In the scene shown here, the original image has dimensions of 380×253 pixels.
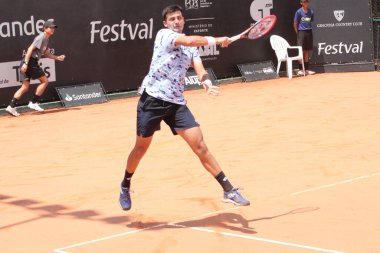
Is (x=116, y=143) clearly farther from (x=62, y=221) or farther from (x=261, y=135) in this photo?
(x=62, y=221)

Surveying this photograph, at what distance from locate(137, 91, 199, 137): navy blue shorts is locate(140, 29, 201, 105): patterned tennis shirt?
2.1 inches

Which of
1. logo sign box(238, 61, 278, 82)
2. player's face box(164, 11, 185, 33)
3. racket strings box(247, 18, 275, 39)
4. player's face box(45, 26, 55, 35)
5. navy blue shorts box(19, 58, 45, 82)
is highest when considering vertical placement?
player's face box(164, 11, 185, 33)

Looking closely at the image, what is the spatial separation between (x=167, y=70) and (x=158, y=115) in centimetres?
42

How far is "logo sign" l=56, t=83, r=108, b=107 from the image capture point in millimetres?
18297

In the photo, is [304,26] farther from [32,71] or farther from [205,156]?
[205,156]

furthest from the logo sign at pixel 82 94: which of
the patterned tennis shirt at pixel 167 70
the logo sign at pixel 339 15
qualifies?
the patterned tennis shirt at pixel 167 70

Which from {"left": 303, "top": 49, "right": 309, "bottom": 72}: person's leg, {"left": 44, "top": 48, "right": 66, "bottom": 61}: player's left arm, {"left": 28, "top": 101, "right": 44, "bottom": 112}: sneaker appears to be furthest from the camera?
{"left": 303, "top": 49, "right": 309, "bottom": 72}: person's leg

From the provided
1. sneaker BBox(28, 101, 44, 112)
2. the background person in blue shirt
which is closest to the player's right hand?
sneaker BBox(28, 101, 44, 112)

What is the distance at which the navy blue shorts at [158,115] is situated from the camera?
7730 millimetres

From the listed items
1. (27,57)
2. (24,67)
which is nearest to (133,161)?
(24,67)

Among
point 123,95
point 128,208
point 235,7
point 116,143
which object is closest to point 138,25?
point 123,95

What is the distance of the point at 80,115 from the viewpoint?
17.0 metres

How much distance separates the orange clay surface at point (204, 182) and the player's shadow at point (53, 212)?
2 cm

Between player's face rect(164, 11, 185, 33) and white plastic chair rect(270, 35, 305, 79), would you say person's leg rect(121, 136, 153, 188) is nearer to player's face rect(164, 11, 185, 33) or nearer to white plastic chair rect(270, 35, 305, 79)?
player's face rect(164, 11, 185, 33)
